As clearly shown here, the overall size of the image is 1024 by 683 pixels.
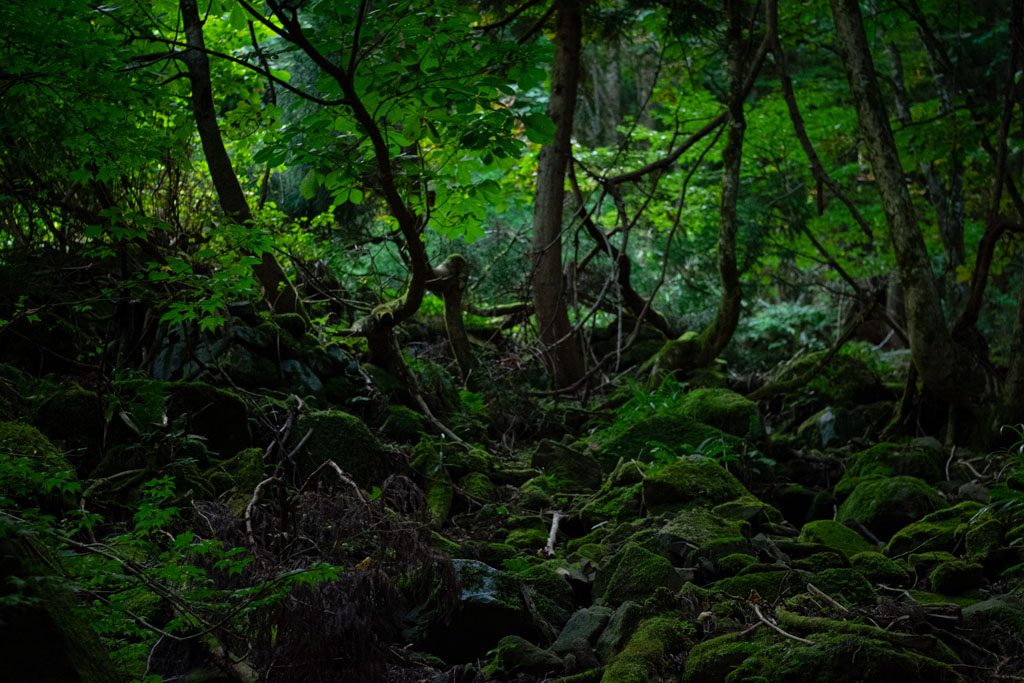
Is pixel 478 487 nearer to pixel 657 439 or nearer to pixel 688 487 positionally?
pixel 688 487

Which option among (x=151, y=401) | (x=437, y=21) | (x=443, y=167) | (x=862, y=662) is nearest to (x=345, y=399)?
(x=151, y=401)

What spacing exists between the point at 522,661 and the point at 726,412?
5067mm

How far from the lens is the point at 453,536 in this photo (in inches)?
235

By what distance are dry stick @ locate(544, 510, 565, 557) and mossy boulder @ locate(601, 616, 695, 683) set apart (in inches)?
58.2

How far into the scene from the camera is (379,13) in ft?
14.5

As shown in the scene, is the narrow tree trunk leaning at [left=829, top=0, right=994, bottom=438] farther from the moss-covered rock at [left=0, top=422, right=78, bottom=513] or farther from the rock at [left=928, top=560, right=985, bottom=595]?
the moss-covered rock at [left=0, top=422, right=78, bottom=513]

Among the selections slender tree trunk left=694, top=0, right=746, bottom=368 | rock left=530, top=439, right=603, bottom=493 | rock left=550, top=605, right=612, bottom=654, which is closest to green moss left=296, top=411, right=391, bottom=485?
rock left=530, top=439, right=603, bottom=493

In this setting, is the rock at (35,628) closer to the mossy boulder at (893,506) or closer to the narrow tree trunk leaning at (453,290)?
the mossy boulder at (893,506)

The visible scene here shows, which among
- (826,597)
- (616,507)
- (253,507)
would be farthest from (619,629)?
(616,507)

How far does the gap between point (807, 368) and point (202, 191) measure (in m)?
7.49

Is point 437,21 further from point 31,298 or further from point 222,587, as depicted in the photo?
point 31,298

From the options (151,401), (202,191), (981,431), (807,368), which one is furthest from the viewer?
(807,368)

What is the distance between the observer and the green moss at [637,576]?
15.4 feet

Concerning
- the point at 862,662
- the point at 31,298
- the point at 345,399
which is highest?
the point at 31,298
